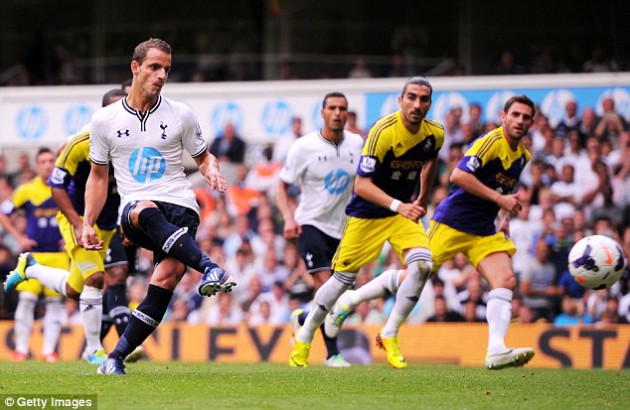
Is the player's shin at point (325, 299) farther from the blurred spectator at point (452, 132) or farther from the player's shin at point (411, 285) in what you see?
the blurred spectator at point (452, 132)

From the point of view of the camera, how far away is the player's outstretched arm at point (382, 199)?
10.0 meters

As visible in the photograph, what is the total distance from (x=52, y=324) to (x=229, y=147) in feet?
20.4

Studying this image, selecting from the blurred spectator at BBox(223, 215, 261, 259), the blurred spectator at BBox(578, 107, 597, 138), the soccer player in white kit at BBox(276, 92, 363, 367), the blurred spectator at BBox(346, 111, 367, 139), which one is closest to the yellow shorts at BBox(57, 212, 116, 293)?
the soccer player in white kit at BBox(276, 92, 363, 367)

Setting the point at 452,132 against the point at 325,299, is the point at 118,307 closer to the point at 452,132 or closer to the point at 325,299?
the point at 325,299

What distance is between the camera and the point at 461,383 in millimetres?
8922

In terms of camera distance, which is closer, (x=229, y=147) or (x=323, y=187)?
(x=323, y=187)

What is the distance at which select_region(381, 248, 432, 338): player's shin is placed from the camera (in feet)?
35.6

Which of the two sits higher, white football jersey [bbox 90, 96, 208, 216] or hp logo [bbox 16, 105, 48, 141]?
hp logo [bbox 16, 105, 48, 141]

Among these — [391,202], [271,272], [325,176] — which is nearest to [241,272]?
[271,272]

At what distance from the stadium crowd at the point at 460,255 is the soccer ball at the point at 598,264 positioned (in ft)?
17.6

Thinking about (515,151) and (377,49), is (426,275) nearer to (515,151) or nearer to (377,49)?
(515,151)

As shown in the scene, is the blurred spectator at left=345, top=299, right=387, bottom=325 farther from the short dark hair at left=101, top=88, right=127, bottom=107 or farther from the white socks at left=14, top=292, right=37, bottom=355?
the short dark hair at left=101, top=88, right=127, bottom=107

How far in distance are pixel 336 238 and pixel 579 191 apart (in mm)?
6402

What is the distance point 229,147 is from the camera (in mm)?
20016
